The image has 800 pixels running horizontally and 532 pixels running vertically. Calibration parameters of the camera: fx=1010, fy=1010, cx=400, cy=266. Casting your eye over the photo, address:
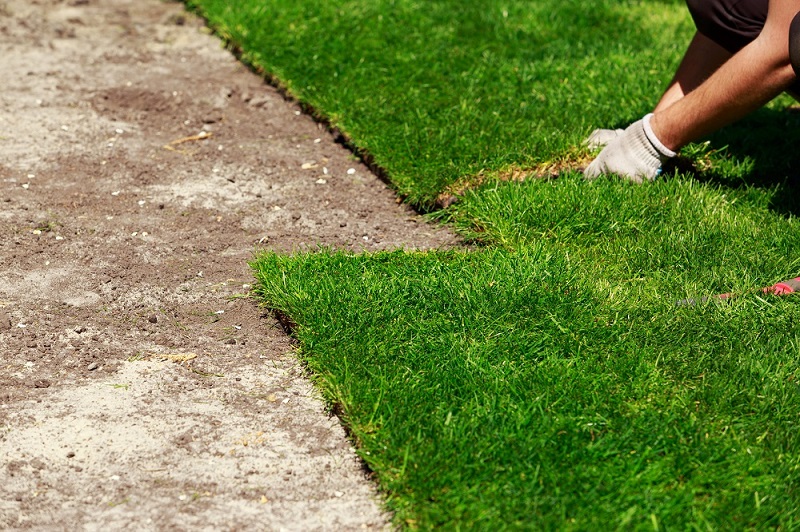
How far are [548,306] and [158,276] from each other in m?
1.46

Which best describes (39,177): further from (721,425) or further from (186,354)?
(721,425)

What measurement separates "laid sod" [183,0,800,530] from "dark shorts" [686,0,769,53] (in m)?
0.59

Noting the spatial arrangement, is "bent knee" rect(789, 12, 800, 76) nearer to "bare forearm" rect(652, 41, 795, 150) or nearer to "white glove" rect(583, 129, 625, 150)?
"bare forearm" rect(652, 41, 795, 150)

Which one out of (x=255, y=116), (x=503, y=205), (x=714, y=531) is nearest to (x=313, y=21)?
(x=255, y=116)

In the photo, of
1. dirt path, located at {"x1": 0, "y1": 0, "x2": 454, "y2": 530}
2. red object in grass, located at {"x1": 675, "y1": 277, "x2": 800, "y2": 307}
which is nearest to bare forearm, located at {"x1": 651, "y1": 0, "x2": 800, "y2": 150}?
red object in grass, located at {"x1": 675, "y1": 277, "x2": 800, "y2": 307}

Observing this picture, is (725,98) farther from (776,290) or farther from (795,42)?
(776,290)

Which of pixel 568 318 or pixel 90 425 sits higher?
pixel 568 318

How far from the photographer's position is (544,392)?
3.01 meters

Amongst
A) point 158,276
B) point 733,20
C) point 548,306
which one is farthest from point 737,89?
point 158,276

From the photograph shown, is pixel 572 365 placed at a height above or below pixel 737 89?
below

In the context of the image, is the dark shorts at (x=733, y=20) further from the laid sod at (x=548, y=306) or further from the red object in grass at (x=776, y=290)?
the red object in grass at (x=776, y=290)

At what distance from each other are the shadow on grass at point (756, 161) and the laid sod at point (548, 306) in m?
0.01

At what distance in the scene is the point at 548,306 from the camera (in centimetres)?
342

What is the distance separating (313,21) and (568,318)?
311cm
